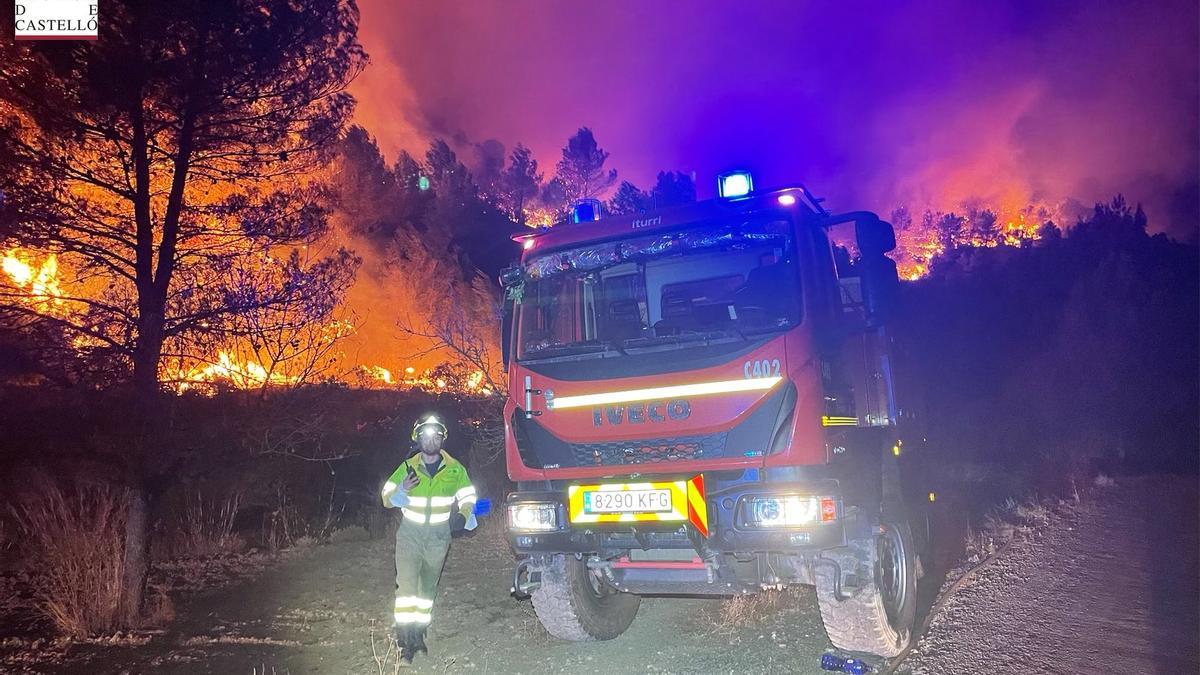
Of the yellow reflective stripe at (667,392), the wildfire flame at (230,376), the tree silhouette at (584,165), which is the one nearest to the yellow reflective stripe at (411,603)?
the yellow reflective stripe at (667,392)

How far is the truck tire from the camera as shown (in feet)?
15.5

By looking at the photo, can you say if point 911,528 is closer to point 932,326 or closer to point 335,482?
point 335,482

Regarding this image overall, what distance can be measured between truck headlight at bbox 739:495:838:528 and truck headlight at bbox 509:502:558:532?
1175mm

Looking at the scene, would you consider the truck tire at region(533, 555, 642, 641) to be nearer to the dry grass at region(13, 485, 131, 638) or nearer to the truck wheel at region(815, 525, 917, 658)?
the truck wheel at region(815, 525, 917, 658)

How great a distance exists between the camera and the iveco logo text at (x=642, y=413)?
13.2 ft

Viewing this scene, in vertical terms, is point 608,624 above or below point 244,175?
below

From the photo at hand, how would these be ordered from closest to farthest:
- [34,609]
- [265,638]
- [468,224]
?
[265,638] → [34,609] → [468,224]

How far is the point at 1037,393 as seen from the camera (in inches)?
951

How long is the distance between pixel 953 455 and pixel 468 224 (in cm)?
2843

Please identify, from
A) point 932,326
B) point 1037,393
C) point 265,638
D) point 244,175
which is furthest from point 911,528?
point 932,326

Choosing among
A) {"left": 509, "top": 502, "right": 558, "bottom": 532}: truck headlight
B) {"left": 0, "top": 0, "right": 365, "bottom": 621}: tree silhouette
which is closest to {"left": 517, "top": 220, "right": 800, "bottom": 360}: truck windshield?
{"left": 509, "top": 502, "right": 558, "bottom": 532}: truck headlight

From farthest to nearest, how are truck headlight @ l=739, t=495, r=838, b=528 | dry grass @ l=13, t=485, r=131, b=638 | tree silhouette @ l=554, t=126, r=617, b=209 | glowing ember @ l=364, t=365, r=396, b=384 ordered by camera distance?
tree silhouette @ l=554, t=126, r=617, b=209 < glowing ember @ l=364, t=365, r=396, b=384 < dry grass @ l=13, t=485, r=131, b=638 < truck headlight @ l=739, t=495, r=838, b=528

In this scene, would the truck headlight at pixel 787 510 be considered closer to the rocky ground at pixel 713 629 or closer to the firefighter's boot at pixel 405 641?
the rocky ground at pixel 713 629

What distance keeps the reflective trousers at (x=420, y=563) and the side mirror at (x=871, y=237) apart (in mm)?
3564
